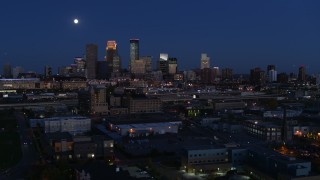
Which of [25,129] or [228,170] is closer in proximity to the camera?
[228,170]

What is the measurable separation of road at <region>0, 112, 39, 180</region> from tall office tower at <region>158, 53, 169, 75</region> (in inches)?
987

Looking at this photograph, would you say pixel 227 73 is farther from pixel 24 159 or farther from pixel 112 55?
pixel 24 159

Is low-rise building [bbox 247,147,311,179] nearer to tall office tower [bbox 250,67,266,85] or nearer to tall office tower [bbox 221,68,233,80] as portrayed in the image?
tall office tower [bbox 250,67,266,85]

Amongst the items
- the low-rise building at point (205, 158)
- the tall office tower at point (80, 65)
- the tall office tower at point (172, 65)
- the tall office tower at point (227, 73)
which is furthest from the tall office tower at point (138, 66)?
the low-rise building at point (205, 158)

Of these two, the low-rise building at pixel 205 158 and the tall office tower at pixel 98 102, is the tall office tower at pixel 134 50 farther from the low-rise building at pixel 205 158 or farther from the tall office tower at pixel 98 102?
the low-rise building at pixel 205 158

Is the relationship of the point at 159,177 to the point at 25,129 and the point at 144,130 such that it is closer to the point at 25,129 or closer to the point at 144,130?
the point at 144,130

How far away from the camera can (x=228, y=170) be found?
5965mm

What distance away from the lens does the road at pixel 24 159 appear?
5.58m

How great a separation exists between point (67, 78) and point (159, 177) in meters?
18.6

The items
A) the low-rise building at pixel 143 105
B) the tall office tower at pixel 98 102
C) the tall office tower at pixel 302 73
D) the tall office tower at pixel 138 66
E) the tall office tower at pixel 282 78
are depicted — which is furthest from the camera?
the tall office tower at pixel 138 66

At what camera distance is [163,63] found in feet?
115

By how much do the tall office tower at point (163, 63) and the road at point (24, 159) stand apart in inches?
987

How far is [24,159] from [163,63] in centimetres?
2868

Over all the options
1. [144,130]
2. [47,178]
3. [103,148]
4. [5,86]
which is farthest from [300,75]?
[47,178]
